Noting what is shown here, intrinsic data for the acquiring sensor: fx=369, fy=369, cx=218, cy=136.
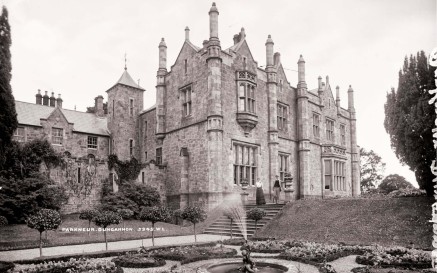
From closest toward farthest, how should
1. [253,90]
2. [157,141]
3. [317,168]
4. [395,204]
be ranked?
[395,204] < [253,90] < [157,141] < [317,168]

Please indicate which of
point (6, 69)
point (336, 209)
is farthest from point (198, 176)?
point (6, 69)

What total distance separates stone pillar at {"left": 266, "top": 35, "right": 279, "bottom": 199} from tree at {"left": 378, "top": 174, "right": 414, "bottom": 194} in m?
26.6

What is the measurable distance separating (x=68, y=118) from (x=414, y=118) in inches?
1073

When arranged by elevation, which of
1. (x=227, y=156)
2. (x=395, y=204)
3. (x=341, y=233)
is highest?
(x=227, y=156)

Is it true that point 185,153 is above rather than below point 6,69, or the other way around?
below

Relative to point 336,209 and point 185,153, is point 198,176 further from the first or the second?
point 336,209

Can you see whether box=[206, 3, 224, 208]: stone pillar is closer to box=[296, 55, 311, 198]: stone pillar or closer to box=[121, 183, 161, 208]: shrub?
box=[121, 183, 161, 208]: shrub

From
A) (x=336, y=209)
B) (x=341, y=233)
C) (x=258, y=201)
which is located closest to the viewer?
(x=341, y=233)

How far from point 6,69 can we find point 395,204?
19016 mm

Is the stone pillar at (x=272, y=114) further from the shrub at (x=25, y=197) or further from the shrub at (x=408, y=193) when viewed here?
the shrub at (x=25, y=197)

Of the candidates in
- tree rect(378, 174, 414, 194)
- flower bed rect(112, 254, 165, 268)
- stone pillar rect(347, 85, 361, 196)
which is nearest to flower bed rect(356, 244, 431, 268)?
flower bed rect(112, 254, 165, 268)

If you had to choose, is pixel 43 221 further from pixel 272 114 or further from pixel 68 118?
pixel 68 118

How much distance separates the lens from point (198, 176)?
25781 mm

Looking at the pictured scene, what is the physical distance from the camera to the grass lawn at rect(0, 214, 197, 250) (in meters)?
15.7
